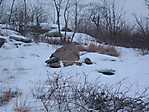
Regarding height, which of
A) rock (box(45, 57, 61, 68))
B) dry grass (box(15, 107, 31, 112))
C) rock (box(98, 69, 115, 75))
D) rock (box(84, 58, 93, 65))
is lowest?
rock (box(98, 69, 115, 75))

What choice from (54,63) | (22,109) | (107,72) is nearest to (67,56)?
(54,63)

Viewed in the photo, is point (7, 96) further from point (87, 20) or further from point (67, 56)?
point (87, 20)

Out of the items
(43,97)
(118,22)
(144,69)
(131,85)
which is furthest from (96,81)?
(118,22)

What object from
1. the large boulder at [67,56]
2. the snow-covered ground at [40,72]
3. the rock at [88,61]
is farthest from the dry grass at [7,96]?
the rock at [88,61]

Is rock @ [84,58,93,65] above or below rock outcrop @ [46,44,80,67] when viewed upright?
below

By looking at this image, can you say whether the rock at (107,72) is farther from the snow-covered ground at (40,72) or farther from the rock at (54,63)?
the rock at (54,63)

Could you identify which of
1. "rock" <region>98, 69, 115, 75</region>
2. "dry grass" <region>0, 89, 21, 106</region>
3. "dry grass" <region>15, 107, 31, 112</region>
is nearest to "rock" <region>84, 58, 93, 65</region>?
"rock" <region>98, 69, 115, 75</region>

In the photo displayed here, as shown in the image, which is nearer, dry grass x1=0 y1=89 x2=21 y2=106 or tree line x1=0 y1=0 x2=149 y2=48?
dry grass x1=0 y1=89 x2=21 y2=106

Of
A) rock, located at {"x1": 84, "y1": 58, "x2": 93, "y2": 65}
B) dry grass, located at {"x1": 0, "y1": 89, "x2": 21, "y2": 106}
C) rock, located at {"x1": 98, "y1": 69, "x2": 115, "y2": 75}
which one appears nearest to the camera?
dry grass, located at {"x1": 0, "y1": 89, "x2": 21, "y2": 106}

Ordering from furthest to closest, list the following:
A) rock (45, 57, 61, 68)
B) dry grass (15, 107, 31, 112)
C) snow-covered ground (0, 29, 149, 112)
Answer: rock (45, 57, 61, 68) → snow-covered ground (0, 29, 149, 112) → dry grass (15, 107, 31, 112)

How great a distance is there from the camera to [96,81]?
8.70 m

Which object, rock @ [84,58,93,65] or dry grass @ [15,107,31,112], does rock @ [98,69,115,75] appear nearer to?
rock @ [84,58,93,65]

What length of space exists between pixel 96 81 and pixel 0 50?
20.8ft

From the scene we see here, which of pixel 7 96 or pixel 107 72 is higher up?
pixel 7 96
